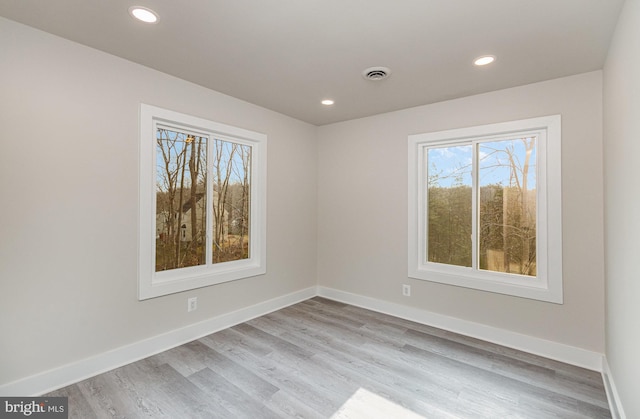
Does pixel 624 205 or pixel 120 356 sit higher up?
pixel 624 205

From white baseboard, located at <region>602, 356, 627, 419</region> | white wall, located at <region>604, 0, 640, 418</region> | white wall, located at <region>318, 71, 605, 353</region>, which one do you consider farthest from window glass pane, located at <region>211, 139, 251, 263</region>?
white baseboard, located at <region>602, 356, 627, 419</region>

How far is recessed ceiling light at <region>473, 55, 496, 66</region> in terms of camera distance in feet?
7.42

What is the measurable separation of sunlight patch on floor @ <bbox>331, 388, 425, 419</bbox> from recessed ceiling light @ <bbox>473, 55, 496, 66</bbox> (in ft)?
8.53

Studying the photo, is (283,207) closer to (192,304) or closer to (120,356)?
(192,304)

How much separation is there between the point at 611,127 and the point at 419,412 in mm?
2342

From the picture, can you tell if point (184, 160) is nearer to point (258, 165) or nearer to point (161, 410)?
point (258, 165)

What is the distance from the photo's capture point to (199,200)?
307 centimetres

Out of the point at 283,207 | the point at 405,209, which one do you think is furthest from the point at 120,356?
the point at 405,209

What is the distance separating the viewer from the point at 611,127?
204 centimetres

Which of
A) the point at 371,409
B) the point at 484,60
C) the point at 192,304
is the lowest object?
the point at 371,409

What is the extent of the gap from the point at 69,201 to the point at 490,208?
372 cm

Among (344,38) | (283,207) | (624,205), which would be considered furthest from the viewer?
(283,207)

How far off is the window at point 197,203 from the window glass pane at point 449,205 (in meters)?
2.01

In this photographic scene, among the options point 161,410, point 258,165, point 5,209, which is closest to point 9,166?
point 5,209
